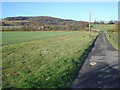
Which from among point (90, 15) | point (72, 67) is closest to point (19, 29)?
point (90, 15)

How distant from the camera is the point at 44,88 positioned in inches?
229

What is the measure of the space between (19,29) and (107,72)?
71291 mm

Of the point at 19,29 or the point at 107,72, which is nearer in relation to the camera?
the point at 107,72

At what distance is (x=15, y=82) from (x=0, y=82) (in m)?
0.64

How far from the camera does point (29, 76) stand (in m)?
7.39

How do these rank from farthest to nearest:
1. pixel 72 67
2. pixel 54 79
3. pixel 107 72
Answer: pixel 72 67 → pixel 107 72 → pixel 54 79

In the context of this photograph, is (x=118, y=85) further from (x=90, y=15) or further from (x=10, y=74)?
(x=90, y=15)

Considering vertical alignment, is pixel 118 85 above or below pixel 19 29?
below

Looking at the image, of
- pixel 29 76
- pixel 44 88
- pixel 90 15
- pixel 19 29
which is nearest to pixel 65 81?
pixel 44 88

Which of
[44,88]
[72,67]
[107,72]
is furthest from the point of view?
[72,67]

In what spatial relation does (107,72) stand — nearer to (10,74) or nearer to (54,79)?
(54,79)

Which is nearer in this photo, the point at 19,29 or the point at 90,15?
the point at 90,15

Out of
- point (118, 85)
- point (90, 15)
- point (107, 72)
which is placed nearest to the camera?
point (118, 85)

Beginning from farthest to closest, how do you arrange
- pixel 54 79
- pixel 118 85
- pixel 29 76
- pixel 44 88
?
pixel 29 76, pixel 54 79, pixel 118 85, pixel 44 88
